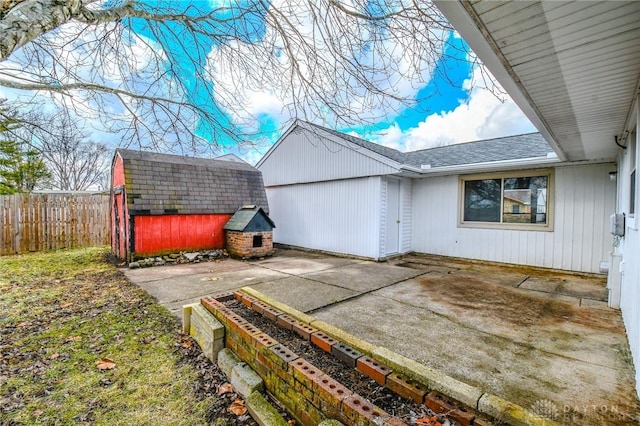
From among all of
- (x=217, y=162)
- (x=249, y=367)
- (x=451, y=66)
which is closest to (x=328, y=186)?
(x=217, y=162)

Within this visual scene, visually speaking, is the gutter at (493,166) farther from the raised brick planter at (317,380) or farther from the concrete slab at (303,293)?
the raised brick planter at (317,380)

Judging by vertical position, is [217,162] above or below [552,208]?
above

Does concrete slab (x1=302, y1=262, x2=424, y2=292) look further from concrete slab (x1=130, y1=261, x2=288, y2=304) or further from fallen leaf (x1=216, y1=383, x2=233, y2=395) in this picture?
fallen leaf (x1=216, y1=383, x2=233, y2=395)

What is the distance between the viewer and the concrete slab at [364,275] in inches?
205

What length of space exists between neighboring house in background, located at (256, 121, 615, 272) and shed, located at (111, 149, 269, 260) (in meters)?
2.65

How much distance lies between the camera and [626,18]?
5.38ft

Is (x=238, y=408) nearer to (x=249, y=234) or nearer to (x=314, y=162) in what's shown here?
(x=249, y=234)

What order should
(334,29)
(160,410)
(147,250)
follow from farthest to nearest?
(147,250) < (334,29) < (160,410)

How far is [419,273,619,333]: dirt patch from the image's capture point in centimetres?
361

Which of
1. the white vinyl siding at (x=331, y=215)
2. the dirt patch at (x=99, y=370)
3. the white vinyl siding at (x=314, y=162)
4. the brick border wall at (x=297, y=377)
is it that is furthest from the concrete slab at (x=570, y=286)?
the dirt patch at (x=99, y=370)

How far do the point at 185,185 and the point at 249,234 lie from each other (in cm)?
247

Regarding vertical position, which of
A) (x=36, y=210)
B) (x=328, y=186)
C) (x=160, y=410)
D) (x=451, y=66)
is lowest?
(x=160, y=410)

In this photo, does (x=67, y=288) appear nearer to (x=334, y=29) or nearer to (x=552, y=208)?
(x=334, y=29)

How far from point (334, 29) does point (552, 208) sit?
6.53 meters
